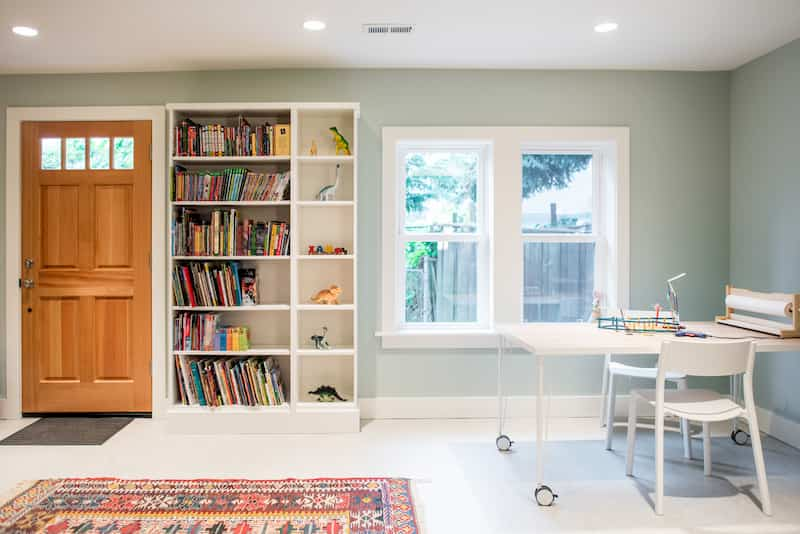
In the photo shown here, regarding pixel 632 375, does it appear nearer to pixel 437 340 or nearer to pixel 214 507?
pixel 437 340

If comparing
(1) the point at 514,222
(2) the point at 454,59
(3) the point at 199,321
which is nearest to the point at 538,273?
(1) the point at 514,222

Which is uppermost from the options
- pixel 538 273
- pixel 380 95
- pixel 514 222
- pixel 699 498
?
pixel 380 95

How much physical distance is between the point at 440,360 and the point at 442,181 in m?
1.35

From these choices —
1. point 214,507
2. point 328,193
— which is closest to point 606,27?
point 328,193

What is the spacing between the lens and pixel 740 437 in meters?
3.48

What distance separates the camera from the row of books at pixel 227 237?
12.2 feet

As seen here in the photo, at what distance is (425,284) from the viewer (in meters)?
4.12

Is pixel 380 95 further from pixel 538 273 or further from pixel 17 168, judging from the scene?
pixel 17 168

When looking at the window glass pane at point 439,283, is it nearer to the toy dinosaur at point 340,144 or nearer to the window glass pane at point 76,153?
the toy dinosaur at point 340,144

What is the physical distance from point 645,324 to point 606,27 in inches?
70.0

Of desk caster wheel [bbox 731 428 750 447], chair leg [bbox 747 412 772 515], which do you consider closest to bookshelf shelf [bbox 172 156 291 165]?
chair leg [bbox 747 412 772 515]

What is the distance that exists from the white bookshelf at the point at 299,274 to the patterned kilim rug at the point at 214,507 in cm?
86

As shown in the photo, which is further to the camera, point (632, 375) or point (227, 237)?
point (227, 237)

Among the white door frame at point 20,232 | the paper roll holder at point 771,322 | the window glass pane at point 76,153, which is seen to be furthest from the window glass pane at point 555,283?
the window glass pane at point 76,153
